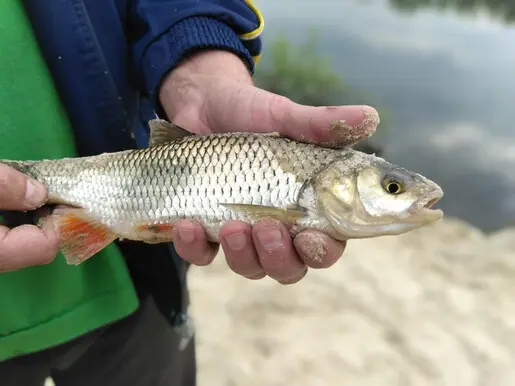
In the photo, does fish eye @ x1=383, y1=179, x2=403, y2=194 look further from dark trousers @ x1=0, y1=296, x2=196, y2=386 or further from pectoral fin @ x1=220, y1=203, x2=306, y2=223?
dark trousers @ x1=0, y1=296, x2=196, y2=386

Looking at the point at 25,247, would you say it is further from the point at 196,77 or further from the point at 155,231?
the point at 196,77

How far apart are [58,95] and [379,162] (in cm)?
96

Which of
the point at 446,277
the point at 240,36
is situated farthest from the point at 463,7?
the point at 240,36

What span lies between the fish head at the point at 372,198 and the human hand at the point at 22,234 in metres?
0.77

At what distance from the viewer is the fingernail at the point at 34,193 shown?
1.64 metres

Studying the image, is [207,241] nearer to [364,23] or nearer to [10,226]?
[10,226]

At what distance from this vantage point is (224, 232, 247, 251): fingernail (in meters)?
1.52

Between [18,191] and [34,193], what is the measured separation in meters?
0.08

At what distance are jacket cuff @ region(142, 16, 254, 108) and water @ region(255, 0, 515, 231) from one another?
16.0 ft

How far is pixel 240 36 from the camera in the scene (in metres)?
2.02

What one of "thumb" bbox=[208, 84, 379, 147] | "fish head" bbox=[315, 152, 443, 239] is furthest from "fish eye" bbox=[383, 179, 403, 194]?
"thumb" bbox=[208, 84, 379, 147]

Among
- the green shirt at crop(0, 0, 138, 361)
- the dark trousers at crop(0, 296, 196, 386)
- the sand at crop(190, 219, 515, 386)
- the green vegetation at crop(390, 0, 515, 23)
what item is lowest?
the green vegetation at crop(390, 0, 515, 23)

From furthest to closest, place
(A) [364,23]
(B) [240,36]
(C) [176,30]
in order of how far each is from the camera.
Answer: (A) [364,23]
(B) [240,36]
(C) [176,30]

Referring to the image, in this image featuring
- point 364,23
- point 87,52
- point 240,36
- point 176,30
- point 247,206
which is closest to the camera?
point 247,206
